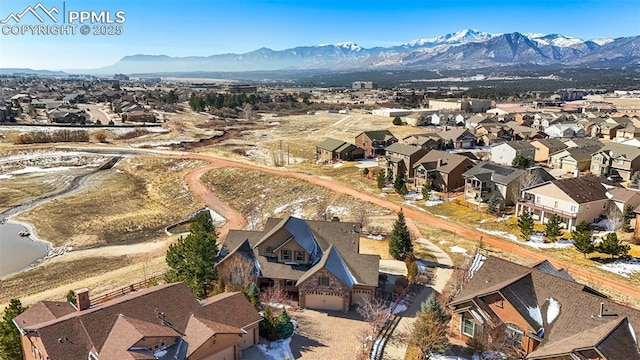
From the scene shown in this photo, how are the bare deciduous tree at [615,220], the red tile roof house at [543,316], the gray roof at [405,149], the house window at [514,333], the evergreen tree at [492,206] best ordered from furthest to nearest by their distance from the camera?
the gray roof at [405,149]
the evergreen tree at [492,206]
the bare deciduous tree at [615,220]
the house window at [514,333]
the red tile roof house at [543,316]

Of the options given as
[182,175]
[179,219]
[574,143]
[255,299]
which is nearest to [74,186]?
[182,175]

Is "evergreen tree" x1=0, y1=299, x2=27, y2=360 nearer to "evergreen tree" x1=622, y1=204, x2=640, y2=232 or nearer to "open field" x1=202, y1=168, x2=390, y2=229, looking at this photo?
"open field" x1=202, y1=168, x2=390, y2=229

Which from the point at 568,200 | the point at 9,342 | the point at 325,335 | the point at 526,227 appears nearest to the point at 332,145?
the point at 568,200

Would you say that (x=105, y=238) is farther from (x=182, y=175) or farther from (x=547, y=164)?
(x=547, y=164)

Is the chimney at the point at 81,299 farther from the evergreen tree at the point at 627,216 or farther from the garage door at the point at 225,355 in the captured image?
the evergreen tree at the point at 627,216

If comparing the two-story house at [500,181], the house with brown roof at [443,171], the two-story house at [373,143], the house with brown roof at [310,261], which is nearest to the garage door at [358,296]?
the house with brown roof at [310,261]

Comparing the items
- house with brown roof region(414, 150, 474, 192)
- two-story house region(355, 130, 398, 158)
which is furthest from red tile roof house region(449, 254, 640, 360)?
two-story house region(355, 130, 398, 158)
